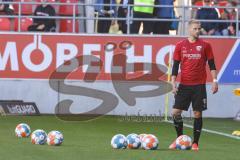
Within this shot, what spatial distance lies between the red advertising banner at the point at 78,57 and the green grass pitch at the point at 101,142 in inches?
66.1

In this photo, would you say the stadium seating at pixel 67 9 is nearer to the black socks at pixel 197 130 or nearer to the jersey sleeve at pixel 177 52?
the jersey sleeve at pixel 177 52

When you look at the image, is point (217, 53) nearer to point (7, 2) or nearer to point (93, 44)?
point (93, 44)

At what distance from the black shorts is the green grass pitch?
2.63 ft

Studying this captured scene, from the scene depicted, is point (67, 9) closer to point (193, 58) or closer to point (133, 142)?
point (193, 58)

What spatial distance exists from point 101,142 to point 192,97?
2.12 meters

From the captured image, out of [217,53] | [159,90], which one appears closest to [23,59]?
[159,90]

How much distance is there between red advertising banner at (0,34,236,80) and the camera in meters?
23.5

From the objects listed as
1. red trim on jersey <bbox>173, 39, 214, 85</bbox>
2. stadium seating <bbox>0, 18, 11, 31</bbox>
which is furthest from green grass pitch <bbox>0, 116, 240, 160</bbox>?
stadium seating <bbox>0, 18, 11, 31</bbox>

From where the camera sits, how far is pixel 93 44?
933 inches

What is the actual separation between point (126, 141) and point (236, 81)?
10.6 m

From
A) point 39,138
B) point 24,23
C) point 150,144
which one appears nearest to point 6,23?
point 24,23

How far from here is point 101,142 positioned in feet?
51.2

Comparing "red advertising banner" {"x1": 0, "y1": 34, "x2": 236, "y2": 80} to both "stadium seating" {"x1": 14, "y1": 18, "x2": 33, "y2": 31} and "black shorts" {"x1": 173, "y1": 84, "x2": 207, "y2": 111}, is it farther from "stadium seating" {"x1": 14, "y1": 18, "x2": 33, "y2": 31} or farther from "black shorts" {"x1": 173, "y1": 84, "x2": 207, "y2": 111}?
"black shorts" {"x1": 173, "y1": 84, "x2": 207, "y2": 111}

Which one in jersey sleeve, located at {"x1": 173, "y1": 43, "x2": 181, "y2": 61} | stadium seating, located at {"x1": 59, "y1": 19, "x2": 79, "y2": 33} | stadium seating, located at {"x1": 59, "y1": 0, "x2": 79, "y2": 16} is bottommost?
stadium seating, located at {"x1": 59, "y1": 19, "x2": 79, "y2": 33}
